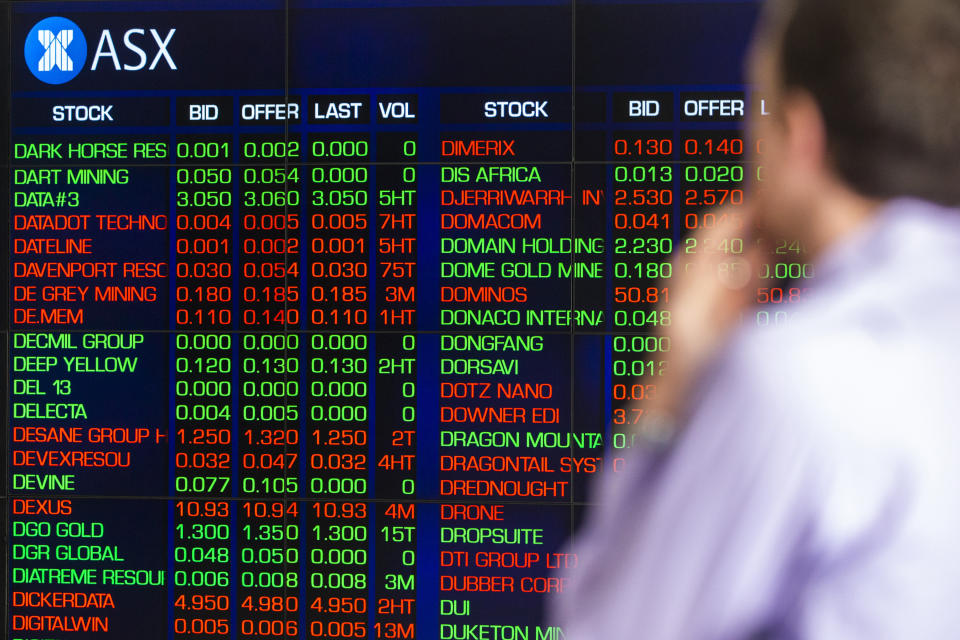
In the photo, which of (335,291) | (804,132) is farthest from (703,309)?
(335,291)

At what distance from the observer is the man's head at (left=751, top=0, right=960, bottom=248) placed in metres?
0.63

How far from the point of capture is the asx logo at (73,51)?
2.73 metres

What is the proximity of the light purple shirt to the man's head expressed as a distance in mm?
94

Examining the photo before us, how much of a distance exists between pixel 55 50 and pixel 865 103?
265cm

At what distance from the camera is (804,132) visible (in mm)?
673

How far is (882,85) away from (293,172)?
86.6 inches

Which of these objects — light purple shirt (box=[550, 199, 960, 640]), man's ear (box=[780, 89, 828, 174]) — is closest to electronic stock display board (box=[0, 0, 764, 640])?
man's ear (box=[780, 89, 828, 174])

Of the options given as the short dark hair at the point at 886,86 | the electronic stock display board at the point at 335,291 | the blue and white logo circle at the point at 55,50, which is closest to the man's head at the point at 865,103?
the short dark hair at the point at 886,86

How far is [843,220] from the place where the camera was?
2.17ft

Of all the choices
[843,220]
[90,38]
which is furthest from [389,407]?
[843,220]

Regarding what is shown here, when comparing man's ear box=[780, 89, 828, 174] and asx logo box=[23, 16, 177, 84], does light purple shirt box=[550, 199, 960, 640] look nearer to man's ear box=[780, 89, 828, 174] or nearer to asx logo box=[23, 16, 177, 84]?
man's ear box=[780, 89, 828, 174]

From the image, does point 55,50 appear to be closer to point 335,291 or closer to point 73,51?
point 73,51

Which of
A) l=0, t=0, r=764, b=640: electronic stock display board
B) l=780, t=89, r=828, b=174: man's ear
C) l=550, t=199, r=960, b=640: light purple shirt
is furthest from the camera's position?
l=0, t=0, r=764, b=640: electronic stock display board

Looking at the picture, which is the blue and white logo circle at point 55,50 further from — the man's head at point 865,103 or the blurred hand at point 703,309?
the man's head at point 865,103
